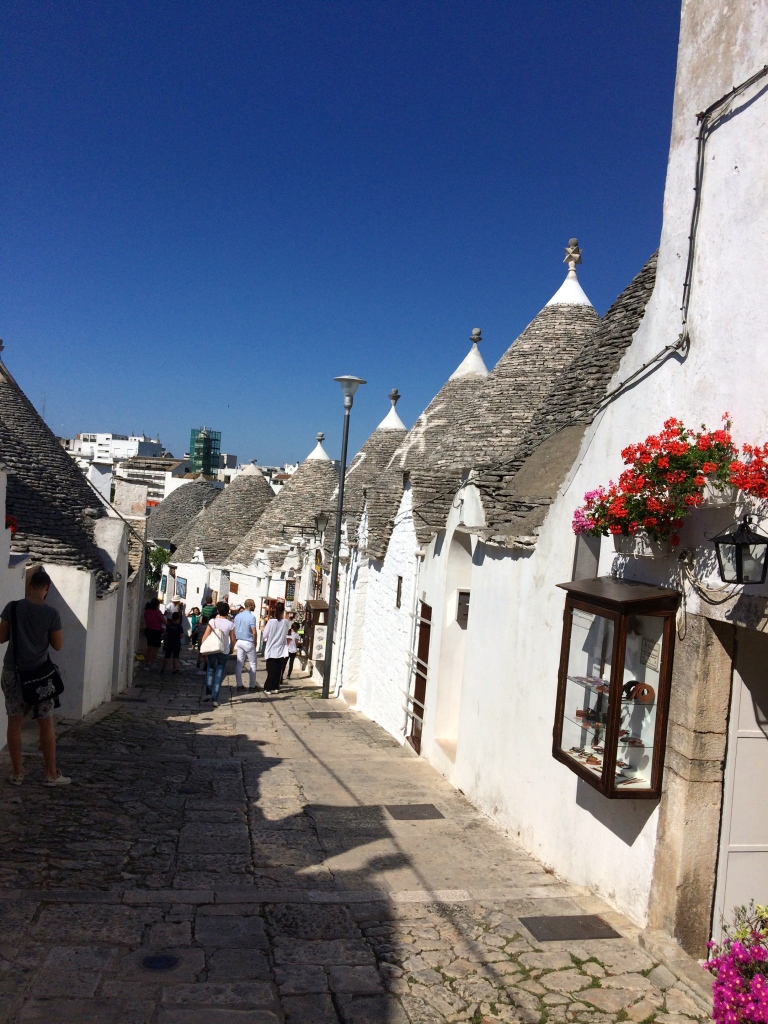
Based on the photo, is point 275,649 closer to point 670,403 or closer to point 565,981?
point 670,403

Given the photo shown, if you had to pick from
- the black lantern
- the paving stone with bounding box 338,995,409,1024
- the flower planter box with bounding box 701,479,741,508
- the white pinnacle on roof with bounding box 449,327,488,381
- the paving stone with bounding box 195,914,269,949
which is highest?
the white pinnacle on roof with bounding box 449,327,488,381

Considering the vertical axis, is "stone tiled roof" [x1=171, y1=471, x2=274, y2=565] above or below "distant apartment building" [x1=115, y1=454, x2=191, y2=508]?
below

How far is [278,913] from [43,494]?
10424 millimetres

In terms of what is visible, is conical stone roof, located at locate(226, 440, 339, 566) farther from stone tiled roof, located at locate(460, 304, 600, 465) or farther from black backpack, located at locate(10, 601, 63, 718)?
black backpack, located at locate(10, 601, 63, 718)

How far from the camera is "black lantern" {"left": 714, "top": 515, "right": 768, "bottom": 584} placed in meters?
3.52

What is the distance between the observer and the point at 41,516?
1219 cm

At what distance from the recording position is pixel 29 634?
561 cm

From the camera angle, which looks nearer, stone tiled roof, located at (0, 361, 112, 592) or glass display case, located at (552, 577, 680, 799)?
glass display case, located at (552, 577, 680, 799)

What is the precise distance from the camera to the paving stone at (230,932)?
3895mm

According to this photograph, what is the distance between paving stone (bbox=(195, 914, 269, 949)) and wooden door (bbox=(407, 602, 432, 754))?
6025mm

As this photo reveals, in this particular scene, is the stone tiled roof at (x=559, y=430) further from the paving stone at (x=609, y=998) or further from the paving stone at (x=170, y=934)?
the paving stone at (x=170, y=934)

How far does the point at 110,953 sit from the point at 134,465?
73138 millimetres

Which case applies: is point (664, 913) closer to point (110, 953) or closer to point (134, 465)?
point (110, 953)

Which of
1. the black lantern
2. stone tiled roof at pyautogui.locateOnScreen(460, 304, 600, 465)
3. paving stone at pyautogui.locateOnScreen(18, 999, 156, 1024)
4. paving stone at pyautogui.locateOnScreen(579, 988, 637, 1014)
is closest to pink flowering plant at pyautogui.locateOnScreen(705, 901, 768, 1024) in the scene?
paving stone at pyautogui.locateOnScreen(579, 988, 637, 1014)
